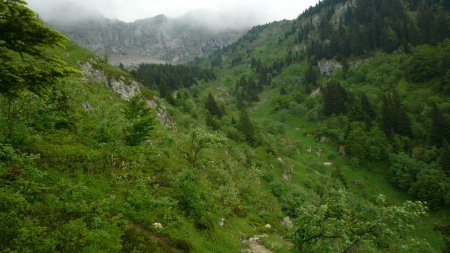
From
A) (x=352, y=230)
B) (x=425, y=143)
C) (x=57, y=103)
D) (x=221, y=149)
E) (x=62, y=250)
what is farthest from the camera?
(x=425, y=143)

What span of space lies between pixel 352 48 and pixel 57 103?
167 meters

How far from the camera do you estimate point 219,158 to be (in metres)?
46.7

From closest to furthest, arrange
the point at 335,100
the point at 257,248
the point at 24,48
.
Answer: the point at 24,48 → the point at 257,248 → the point at 335,100

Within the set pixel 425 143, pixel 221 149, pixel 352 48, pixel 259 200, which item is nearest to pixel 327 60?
pixel 352 48

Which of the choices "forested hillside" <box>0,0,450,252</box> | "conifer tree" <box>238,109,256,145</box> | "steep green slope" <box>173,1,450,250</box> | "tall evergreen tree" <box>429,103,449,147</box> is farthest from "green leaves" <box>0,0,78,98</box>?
"tall evergreen tree" <box>429,103,449,147</box>

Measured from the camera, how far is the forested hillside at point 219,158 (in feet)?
44.1

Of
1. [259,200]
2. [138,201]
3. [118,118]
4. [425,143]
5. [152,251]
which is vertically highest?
[118,118]

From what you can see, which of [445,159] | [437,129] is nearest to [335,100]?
[437,129]

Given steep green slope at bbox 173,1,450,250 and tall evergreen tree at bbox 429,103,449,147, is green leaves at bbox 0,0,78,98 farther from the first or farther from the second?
tall evergreen tree at bbox 429,103,449,147

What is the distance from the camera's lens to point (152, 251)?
619 inches

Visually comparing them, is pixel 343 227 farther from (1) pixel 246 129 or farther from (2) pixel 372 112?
(2) pixel 372 112

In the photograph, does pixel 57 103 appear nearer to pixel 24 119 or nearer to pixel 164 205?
pixel 24 119

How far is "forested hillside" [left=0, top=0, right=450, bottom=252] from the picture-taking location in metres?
13.4

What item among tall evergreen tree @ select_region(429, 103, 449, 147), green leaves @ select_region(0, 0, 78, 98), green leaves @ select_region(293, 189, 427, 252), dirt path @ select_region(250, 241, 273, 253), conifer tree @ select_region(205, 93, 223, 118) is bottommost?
tall evergreen tree @ select_region(429, 103, 449, 147)
